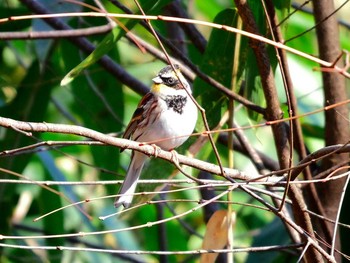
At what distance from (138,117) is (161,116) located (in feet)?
0.42

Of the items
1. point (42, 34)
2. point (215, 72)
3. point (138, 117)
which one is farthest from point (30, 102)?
point (215, 72)

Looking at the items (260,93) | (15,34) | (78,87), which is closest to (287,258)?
(260,93)

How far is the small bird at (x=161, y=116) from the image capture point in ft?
10.9

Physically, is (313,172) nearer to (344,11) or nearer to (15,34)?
(15,34)

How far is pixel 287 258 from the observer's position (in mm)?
3672

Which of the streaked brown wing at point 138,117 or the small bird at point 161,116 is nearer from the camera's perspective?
the small bird at point 161,116

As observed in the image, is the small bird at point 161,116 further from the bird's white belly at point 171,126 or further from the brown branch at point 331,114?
the brown branch at point 331,114

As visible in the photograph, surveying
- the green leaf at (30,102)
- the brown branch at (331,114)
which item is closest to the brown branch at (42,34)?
the green leaf at (30,102)

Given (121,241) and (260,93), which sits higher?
(260,93)

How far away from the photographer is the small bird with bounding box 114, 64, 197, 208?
3314 mm

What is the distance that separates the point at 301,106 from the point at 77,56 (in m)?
1.24

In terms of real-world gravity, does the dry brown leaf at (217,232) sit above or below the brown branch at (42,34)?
below

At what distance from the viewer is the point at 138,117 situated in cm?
353

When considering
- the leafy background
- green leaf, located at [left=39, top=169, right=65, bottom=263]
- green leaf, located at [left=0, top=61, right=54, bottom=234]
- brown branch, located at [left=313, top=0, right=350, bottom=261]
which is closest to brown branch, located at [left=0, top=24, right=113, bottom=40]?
the leafy background
